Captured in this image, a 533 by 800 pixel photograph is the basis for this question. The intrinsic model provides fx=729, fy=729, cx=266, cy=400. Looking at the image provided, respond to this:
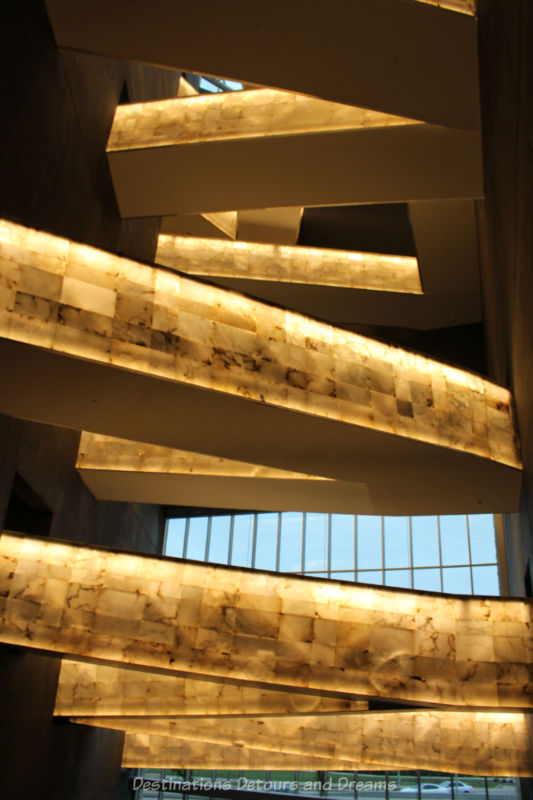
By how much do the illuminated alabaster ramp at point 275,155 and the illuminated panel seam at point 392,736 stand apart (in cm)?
1071

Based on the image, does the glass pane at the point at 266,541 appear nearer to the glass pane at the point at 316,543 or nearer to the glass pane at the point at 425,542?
the glass pane at the point at 316,543

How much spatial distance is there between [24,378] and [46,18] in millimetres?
6533

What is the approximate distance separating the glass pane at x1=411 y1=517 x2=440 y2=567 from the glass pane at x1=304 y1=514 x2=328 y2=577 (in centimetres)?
328

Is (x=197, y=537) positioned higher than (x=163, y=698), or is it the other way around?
(x=197, y=537)

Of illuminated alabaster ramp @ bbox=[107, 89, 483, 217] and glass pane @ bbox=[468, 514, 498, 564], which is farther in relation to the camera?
glass pane @ bbox=[468, 514, 498, 564]

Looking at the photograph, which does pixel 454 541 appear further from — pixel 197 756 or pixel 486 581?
pixel 197 756

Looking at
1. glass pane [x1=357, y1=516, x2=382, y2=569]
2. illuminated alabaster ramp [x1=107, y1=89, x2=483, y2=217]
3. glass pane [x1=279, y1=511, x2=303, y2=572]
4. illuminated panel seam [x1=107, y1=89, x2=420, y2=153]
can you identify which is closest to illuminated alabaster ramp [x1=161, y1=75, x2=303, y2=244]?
illuminated alabaster ramp [x1=107, y1=89, x2=483, y2=217]

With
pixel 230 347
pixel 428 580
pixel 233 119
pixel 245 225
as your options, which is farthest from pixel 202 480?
pixel 428 580

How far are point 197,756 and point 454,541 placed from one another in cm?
1168

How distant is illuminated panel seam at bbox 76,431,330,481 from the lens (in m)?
15.2

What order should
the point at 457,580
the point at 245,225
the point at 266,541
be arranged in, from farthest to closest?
the point at 266,541
the point at 457,580
the point at 245,225

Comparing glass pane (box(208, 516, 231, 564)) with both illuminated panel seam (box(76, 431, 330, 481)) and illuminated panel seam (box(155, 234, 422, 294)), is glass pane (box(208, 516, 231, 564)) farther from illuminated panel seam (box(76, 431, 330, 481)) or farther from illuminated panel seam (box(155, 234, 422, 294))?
illuminated panel seam (box(76, 431, 330, 481))

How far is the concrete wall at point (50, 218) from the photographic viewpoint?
11.2m

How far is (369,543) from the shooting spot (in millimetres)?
27062
